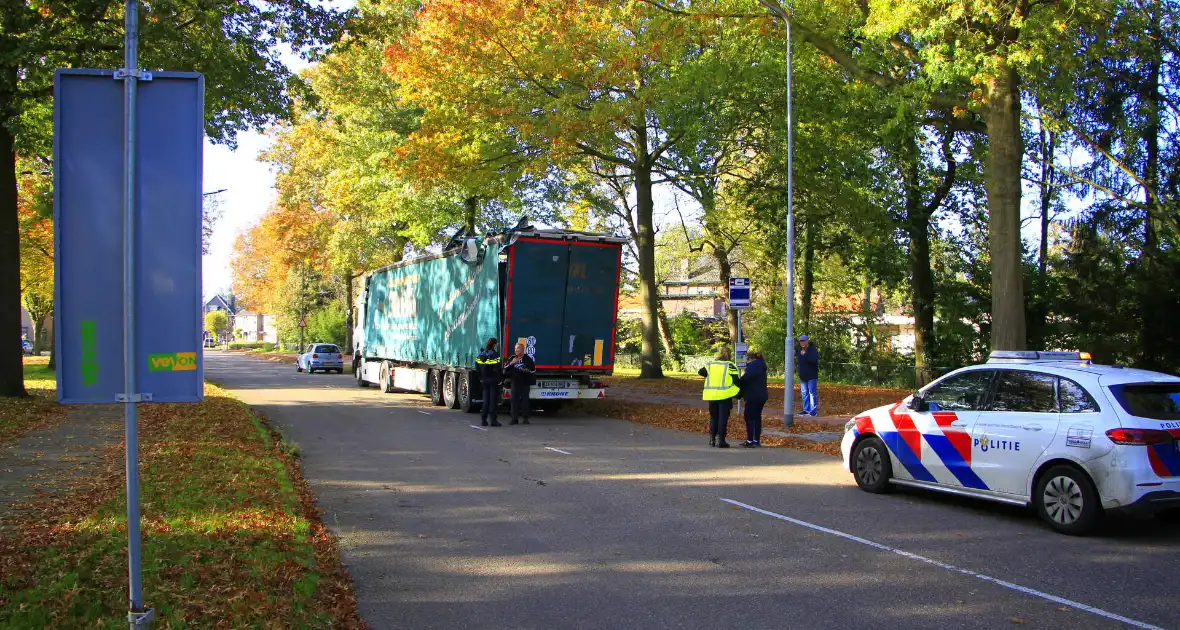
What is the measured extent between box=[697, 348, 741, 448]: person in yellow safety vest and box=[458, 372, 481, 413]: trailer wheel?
671 cm

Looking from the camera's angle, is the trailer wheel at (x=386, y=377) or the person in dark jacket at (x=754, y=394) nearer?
the person in dark jacket at (x=754, y=394)

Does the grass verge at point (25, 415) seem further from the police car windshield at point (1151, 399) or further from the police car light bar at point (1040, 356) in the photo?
the police car windshield at point (1151, 399)

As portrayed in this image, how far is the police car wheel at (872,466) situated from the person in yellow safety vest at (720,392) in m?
3.40

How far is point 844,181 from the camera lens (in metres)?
22.7

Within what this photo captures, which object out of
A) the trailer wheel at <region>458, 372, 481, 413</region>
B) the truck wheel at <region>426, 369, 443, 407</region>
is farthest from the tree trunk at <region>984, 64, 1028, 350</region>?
the truck wheel at <region>426, 369, 443, 407</region>

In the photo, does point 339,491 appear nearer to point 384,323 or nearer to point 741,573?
point 741,573

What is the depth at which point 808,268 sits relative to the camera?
30641 millimetres

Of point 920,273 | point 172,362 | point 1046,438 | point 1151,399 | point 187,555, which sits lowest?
Result: point 187,555

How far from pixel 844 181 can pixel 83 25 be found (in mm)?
17206

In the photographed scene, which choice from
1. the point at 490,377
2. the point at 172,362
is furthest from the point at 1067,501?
the point at 490,377

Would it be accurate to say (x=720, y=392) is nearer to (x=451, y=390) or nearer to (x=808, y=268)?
(x=451, y=390)

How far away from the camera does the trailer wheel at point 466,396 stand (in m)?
19.1

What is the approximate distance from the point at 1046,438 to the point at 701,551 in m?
3.47

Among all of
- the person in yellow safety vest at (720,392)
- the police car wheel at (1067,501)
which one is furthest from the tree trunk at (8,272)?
the police car wheel at (1067,501)
